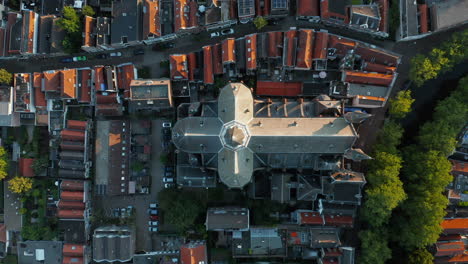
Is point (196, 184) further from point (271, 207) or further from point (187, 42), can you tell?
point (187, 42)

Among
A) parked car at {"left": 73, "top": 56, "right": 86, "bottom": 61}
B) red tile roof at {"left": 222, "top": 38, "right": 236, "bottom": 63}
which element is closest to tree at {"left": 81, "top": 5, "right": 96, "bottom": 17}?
parked car at {"left": 73, "top": 56, "right": 86, "bottom": 61}

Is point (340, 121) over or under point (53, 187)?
over

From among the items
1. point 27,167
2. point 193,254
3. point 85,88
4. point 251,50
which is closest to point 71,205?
point 27,167

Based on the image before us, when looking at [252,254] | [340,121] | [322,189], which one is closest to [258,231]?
[252,254]

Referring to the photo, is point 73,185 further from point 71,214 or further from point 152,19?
point 152,19

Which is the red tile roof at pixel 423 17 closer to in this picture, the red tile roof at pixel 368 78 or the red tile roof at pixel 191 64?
the red tile roof at pixel 368 78

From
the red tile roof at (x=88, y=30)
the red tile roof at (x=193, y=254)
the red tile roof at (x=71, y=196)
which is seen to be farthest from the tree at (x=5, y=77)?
the red tile roof at (x=193, y=254)
